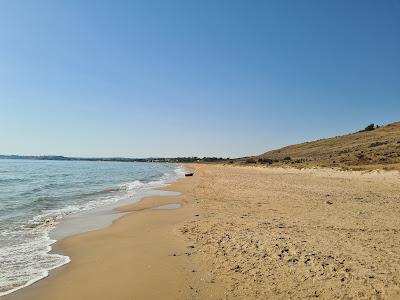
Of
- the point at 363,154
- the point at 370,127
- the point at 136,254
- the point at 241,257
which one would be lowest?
the point at 136,254

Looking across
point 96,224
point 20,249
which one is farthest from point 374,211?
point 20,249

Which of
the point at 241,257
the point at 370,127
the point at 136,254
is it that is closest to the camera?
the point at 241,257

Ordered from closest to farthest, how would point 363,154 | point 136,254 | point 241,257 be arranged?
1. point 241,257
2. point 136,254
3. point 363,154

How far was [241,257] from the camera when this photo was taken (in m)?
8.50

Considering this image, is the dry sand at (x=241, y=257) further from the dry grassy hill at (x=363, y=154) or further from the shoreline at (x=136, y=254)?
the dry grassy hill at (x=363, y=154)

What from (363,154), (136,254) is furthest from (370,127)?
(136,254)

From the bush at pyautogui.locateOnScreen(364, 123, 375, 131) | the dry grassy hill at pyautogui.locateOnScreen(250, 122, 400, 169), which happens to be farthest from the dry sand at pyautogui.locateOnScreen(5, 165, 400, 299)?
the bush at pyautogui.locateOnScreen(364, 123, 375, 131)

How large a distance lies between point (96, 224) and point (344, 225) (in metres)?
9.75

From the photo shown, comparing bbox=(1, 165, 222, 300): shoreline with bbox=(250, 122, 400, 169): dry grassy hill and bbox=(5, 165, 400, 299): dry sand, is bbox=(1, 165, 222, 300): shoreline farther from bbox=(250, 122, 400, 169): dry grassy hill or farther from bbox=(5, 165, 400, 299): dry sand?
bbox=(250, 122, 400, 169): dry grassy hill

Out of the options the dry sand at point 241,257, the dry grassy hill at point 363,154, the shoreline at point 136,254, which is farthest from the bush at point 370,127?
the shoreline at point 136,254

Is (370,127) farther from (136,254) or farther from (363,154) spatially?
(136,254)

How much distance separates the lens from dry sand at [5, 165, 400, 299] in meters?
6.68

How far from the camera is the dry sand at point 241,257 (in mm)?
6676

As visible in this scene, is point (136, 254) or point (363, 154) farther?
point (363, 154)
